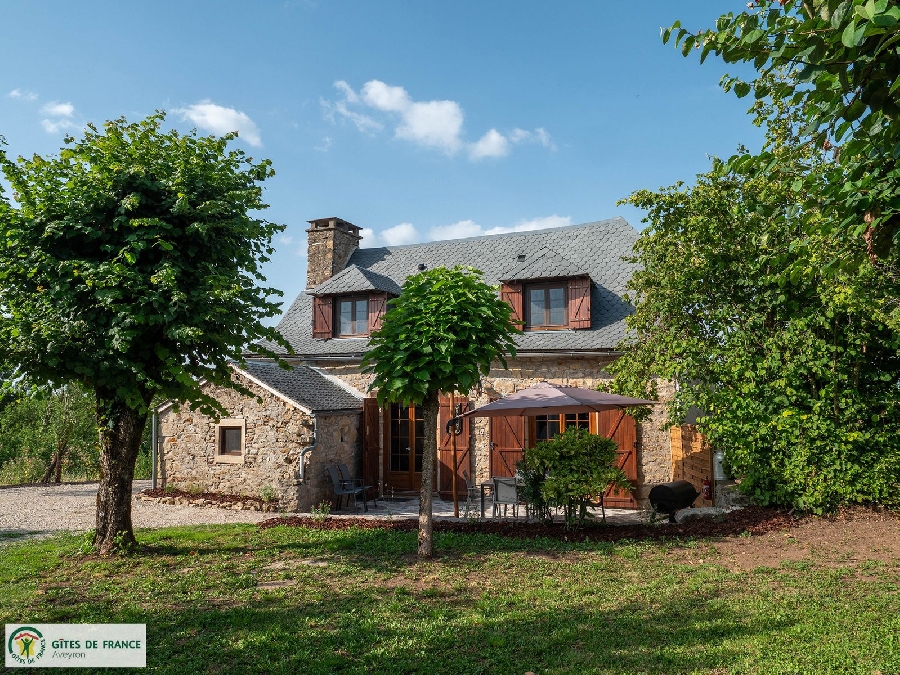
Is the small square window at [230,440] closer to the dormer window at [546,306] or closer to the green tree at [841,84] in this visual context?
the dormer window at [546,306]

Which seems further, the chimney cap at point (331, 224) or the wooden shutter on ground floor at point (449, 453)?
the chimney cap at point (331, 224)

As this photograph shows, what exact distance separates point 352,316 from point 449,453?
471 centimetres

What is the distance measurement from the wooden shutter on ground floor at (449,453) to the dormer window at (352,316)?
3295 millimetres

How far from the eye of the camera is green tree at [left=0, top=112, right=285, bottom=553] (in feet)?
24.8

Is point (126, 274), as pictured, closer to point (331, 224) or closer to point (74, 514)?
point (74, 514)

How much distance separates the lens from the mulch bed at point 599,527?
30.8 ft

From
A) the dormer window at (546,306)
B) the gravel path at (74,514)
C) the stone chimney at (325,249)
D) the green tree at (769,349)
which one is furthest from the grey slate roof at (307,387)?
the green tree at (769,349)

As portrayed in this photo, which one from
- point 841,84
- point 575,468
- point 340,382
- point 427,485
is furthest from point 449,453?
point 841,84

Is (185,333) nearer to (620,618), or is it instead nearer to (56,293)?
(56,293)

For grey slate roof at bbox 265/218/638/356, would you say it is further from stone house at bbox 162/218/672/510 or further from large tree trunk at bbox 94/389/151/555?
large tree trunk at bbox 94/389/151/555

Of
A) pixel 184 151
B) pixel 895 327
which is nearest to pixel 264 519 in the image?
pixel 184 151

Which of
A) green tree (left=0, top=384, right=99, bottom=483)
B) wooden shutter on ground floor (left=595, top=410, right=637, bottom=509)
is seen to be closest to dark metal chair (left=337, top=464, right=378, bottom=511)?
wooden shutter on ground floor (left=595, top=410, right=637, bottom=509)

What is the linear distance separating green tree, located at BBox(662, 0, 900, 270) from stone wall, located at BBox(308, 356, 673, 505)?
8.24 m

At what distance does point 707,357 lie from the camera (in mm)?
10719
